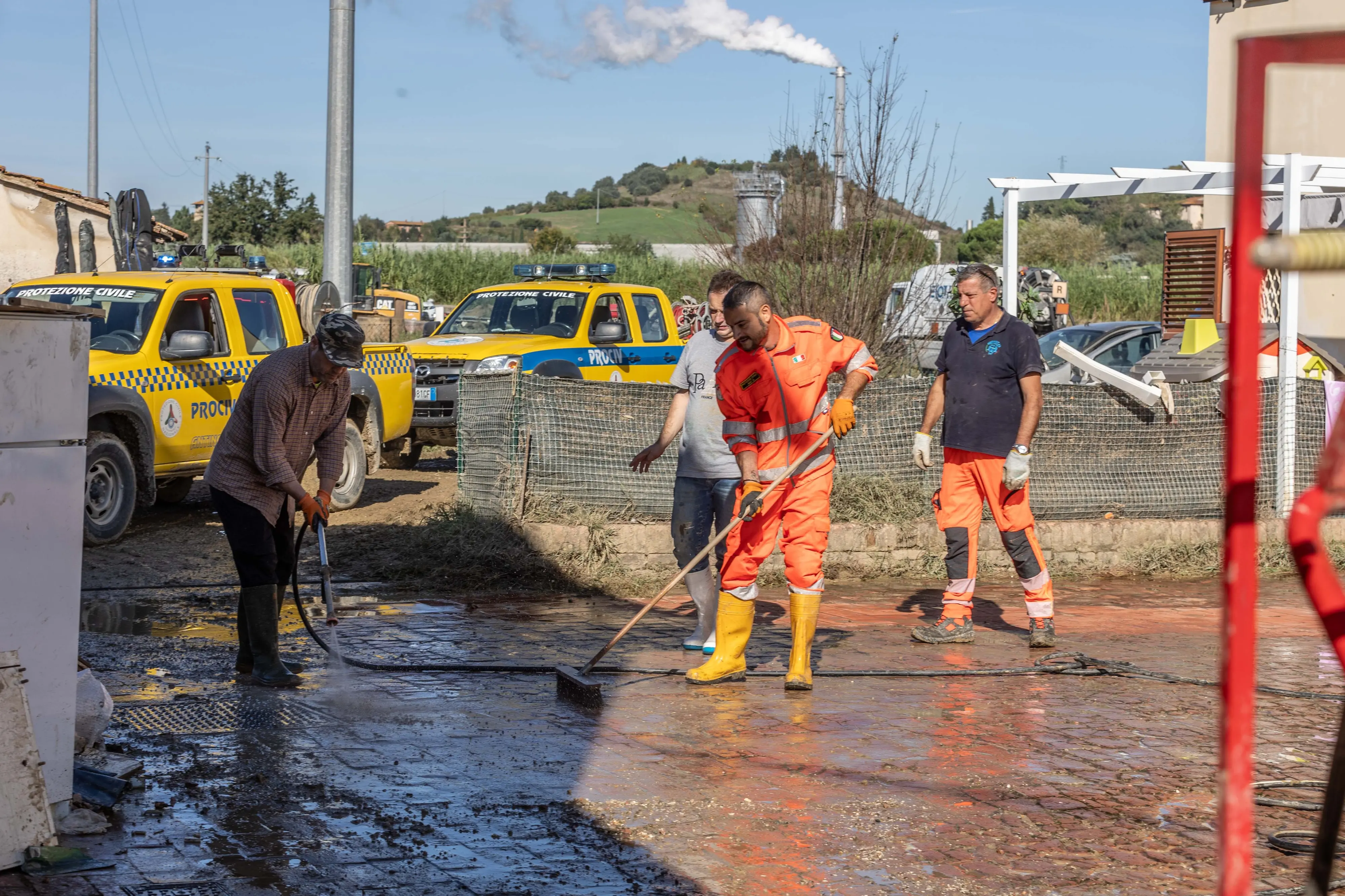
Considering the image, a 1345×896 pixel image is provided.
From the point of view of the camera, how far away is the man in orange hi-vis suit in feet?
22.5

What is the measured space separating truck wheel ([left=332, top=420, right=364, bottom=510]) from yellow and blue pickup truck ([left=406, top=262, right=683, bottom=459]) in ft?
6.08

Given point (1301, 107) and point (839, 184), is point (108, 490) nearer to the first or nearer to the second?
point (839, 184)

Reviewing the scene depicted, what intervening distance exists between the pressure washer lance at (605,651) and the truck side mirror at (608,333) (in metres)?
8.17

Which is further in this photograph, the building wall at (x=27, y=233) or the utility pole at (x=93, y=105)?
the utility pole at (x=93, y=105)

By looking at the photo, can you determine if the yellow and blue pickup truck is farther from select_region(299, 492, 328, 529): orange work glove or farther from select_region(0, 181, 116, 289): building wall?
select_region(0, 181, 116, 289): building wall

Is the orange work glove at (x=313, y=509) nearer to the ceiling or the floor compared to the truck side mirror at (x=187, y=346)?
nearer to the floor

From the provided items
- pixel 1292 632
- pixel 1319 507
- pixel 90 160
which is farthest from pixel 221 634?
pixel 90 160

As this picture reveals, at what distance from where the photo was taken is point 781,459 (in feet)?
22.7

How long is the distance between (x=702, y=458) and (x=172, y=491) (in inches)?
280

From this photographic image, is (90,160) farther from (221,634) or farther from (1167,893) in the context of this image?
(1167,893)

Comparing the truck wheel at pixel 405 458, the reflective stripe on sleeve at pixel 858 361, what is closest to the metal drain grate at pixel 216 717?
the reflective stripe on sleeve at pixel 858 361

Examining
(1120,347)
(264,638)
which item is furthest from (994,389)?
(1120,347)

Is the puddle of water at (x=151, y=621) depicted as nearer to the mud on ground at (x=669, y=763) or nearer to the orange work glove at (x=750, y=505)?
the mud on ground at (x=669, y=763)

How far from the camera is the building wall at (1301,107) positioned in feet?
55.5
